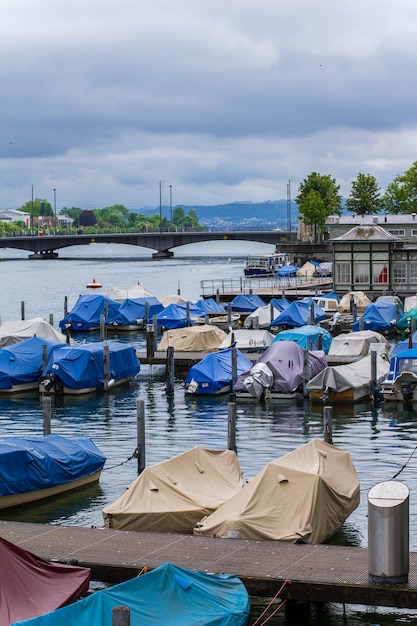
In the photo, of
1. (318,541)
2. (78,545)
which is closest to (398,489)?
(318,541)

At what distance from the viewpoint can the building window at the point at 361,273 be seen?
315ft

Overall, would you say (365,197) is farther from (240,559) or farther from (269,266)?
(240,559)

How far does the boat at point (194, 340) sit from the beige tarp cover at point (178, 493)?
31.6m

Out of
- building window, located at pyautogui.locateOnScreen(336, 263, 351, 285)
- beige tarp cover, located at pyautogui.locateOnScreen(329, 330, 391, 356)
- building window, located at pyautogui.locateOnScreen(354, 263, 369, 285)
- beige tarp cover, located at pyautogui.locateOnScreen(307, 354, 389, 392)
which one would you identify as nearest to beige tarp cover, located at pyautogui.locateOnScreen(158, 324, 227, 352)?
beige tarp cover, located at pyautogui.locateOnScreen(329, 330, 391, 356)

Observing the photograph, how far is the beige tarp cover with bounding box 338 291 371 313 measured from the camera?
87.6m

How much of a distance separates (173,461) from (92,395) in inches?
979

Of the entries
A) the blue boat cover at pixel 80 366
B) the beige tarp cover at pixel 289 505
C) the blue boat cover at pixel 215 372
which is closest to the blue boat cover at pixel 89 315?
the blue boat cover at pixel 80 366

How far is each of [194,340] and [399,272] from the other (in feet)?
117

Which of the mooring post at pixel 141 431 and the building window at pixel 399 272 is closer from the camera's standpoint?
the mooring post at pixel 141 431

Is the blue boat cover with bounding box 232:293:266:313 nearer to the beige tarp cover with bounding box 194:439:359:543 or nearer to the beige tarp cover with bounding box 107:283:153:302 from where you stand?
the beige tarp cover with bounding box 107:283:153:302

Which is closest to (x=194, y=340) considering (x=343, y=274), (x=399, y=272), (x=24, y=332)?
(x=24, y=332)

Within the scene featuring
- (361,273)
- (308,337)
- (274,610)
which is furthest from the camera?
(361,273)

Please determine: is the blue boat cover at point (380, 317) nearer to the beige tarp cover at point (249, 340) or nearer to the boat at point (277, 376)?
the beige tarp cover at point (249, 340)

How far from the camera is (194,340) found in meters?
64.3
